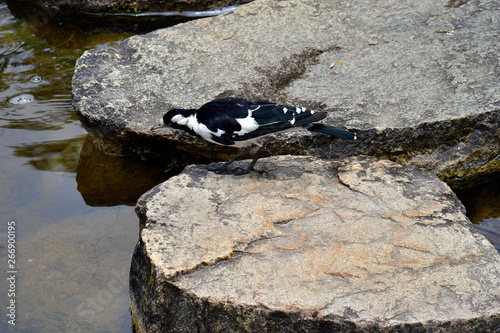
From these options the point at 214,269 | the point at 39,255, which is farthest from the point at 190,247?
the point at 39,255

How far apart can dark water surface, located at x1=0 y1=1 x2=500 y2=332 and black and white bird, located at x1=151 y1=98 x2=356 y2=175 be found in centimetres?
93

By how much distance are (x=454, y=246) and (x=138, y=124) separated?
98.7 inches

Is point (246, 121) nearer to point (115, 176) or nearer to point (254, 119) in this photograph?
point (254, 119)

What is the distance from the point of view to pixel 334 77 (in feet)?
15.1

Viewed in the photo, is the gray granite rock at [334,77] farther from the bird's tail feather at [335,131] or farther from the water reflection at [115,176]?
the bird's tail feather at [335,131]

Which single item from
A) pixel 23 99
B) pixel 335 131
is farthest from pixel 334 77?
pixel 23 99

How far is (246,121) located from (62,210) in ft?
5.21

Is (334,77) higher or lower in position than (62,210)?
higher

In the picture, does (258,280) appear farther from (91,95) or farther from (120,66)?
(120,66)

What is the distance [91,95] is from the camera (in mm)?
4402

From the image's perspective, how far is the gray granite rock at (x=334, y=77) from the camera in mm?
4035

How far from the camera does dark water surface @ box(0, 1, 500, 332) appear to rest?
3164mm

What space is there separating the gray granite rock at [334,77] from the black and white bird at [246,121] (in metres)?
0.55

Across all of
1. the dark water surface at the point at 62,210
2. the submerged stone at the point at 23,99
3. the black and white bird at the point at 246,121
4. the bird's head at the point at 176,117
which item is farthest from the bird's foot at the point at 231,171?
the submerged stone at the point at 23,99
